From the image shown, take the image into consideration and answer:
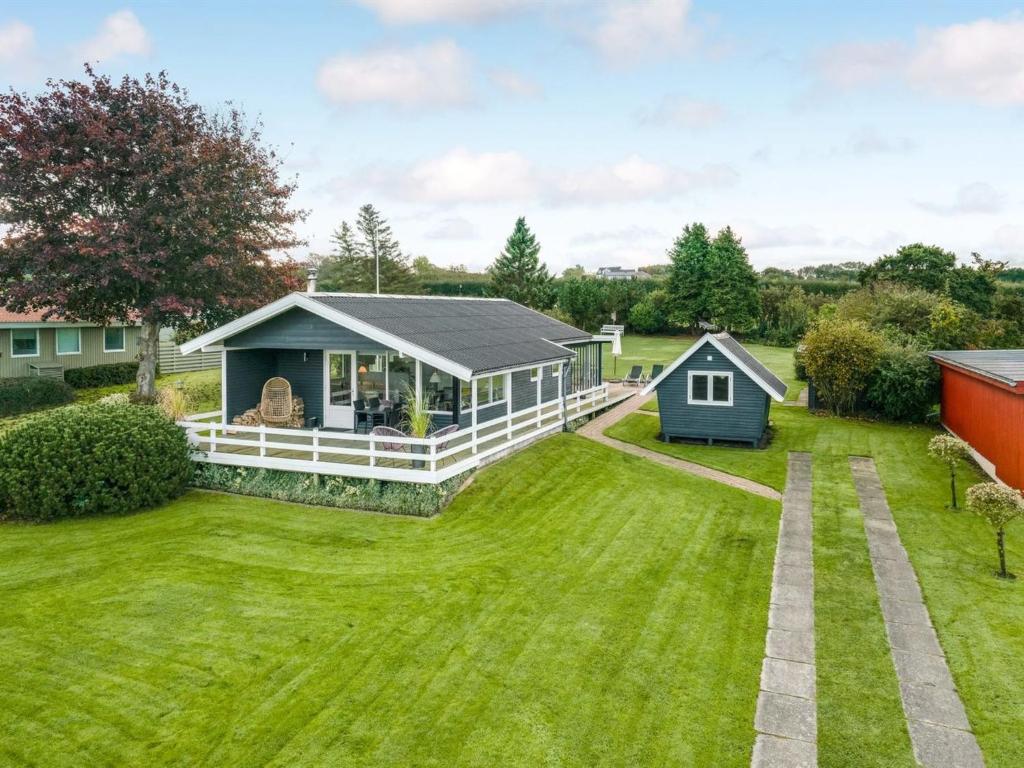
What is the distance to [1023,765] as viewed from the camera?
5.89 metres

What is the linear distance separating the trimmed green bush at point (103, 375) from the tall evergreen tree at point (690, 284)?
126 feet

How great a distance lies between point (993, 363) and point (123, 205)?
1018 inches

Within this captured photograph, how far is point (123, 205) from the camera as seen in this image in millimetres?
22844

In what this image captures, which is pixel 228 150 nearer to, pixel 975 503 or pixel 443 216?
pixel 975 503

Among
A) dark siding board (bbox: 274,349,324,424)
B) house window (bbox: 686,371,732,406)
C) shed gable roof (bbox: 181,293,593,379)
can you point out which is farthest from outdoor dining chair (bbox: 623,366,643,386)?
dark siding board (bbox: 274,349,324,424)

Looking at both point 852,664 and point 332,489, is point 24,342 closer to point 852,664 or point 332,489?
point 332,489

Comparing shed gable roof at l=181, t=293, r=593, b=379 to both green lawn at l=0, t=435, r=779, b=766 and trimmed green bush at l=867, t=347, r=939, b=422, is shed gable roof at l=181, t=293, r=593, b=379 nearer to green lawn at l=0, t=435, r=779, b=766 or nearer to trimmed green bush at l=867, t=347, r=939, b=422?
green lawn at l=0, t=435, r=779, b=766

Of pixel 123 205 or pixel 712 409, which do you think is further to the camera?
pixel 123 205

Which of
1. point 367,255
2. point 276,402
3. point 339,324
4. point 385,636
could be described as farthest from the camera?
point 367,255

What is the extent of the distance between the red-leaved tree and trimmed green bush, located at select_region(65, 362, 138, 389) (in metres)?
4.67

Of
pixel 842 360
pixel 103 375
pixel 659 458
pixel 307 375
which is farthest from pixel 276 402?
pixel 842 360

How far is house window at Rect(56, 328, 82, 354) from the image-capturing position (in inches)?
1121

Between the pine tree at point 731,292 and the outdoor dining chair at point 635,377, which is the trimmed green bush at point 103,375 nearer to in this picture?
the outdoor dining chair at point 635,377

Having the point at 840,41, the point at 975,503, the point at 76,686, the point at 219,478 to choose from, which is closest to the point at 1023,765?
the point at 975,503
